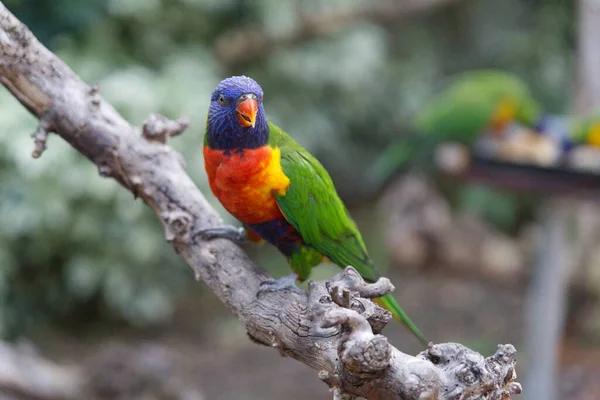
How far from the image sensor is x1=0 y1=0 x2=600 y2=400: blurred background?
372cm

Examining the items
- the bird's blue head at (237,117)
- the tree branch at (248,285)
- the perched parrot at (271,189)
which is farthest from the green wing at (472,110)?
the bird's blue head at (237,117)

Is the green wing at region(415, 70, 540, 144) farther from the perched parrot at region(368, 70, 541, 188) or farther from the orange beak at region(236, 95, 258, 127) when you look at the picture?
the orange beak at region(236, 95, 258, 127)

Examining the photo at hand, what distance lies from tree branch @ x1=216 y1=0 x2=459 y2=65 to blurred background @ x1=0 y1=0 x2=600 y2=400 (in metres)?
0.02

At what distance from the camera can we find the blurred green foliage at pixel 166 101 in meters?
4.04

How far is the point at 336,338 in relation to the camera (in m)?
1.51

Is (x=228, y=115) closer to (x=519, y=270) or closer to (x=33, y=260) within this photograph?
(x=33, y=260)

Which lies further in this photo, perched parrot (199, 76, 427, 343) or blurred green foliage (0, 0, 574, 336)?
blurred green foliage (0, 0, 574, 336)

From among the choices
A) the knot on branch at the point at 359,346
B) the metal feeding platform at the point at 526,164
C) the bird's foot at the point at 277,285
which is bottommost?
the knot on branch at the point at 359,346

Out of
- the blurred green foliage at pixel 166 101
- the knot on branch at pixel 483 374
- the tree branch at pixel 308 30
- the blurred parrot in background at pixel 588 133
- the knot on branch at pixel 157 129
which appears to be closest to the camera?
the knot on branch at pixel 483 374

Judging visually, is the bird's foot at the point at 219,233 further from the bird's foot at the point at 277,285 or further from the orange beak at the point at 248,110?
the orange beak at the point at 248,110

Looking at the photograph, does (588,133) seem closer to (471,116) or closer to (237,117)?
(471,116)

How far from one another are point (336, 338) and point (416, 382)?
0.24 meters

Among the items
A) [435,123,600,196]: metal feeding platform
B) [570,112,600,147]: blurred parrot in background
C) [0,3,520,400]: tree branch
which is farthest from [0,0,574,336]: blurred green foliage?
[570,112,600,147]: blurred parrot in background

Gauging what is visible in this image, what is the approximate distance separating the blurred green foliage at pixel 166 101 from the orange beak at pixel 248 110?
1.16 m
